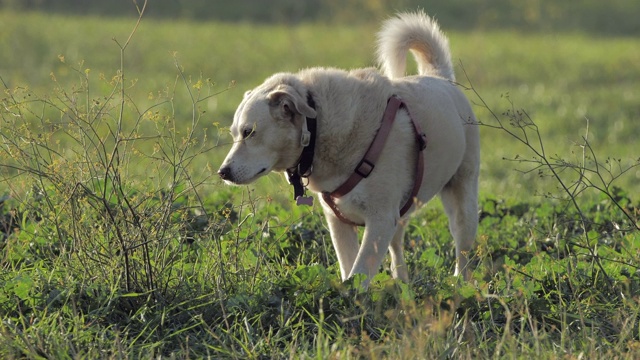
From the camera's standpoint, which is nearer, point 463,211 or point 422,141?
point 422,141

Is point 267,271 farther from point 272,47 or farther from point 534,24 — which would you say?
point 534,24

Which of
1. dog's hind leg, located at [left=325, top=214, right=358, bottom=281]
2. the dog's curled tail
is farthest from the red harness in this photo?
the dog's curled tail

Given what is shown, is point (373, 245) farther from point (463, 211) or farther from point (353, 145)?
point (463, 211)

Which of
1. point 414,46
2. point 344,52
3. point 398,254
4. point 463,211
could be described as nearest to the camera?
point 398,254

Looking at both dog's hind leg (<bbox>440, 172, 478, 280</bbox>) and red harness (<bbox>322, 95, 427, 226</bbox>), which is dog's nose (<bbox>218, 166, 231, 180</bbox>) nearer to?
red harness (<bbox>322, 95, 427, 226</bbox>)

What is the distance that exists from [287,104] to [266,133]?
178mm

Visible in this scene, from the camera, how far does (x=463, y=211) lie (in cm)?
575

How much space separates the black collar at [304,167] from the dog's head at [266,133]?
40 mm

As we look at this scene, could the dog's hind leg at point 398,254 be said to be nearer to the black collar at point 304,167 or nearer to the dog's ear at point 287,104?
the black collar at point 304,167

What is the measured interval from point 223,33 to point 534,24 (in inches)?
320

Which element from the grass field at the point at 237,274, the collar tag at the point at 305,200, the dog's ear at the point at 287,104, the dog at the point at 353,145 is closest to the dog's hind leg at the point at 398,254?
the dog at the point at 353,145

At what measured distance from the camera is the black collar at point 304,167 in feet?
→ 15.7

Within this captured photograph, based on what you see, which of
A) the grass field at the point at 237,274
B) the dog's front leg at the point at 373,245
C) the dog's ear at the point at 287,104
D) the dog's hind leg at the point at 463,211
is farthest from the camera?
the dog's hind leg at the point at 463,211

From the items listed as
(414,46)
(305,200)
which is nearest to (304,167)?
(305,200)
